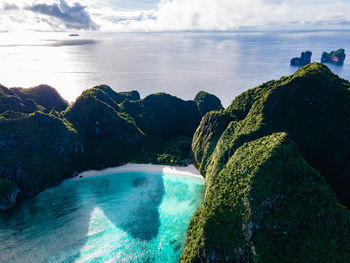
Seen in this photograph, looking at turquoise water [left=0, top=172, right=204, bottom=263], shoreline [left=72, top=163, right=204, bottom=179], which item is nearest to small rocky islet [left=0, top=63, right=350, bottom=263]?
shoreline [left=72, top=163, right=204, bottom=179]

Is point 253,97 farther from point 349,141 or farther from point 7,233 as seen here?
point 7,233

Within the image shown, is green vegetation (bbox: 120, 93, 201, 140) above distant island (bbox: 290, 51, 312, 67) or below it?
below

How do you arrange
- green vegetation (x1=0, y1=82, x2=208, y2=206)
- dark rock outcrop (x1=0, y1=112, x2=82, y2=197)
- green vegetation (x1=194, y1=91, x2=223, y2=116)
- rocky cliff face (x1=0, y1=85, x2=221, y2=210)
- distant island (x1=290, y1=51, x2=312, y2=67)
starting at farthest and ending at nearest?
distant island (x1=290, y1=51, x2=312, y2=67) < green vegetation (x1=194, y1=91, x2=223, y2=116) < green vegetation (x1=0, y1=82, x2=208, y2=206) < rocky cliff face (x1=0, y1=85, x2=221, y2=210) < dark rock outcrop (x1=0, y1=112, x2=82, y2=197)

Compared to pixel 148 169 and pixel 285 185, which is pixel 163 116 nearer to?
pixel 148 169

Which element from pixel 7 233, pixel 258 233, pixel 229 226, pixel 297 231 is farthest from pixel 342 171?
pixel 7 233

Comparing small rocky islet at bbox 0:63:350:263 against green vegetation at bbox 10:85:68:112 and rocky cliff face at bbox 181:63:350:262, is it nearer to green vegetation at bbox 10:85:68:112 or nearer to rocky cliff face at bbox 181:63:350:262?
rocky cliff face at bbox 181:63:350:262
